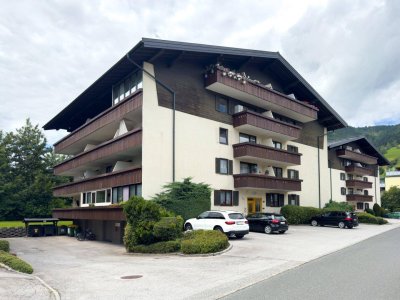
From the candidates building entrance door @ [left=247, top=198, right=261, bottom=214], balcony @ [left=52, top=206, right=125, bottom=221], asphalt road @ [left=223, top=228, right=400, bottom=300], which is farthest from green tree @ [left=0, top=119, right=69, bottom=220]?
asphalt road @ [left=223, top=228, right=400, bottom=300]

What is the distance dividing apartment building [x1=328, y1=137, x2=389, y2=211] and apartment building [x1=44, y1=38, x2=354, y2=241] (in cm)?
1092

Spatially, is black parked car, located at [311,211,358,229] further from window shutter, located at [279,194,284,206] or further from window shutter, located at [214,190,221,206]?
window shutter, located at [214,190,221,206]

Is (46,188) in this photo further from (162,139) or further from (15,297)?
(15,297)

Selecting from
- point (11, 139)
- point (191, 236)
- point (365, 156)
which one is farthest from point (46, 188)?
point (365, 156)

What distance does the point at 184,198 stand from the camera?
25.8m

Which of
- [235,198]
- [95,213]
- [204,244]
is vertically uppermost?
[235,198]

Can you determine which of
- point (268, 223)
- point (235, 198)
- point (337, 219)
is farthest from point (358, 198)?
point (268, 223)

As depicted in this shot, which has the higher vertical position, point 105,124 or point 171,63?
point 171,63

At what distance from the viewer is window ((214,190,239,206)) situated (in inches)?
1196

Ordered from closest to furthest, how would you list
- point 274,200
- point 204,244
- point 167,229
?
1. point 204,244
2. point 167,229
3. point 274,200

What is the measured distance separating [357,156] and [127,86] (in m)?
38.4

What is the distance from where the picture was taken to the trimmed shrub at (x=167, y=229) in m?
19.8

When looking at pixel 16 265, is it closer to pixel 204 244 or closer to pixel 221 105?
pixel 204 244

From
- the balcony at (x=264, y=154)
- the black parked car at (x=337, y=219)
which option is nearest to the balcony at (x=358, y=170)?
the black parked car at (x=337, y=219)
